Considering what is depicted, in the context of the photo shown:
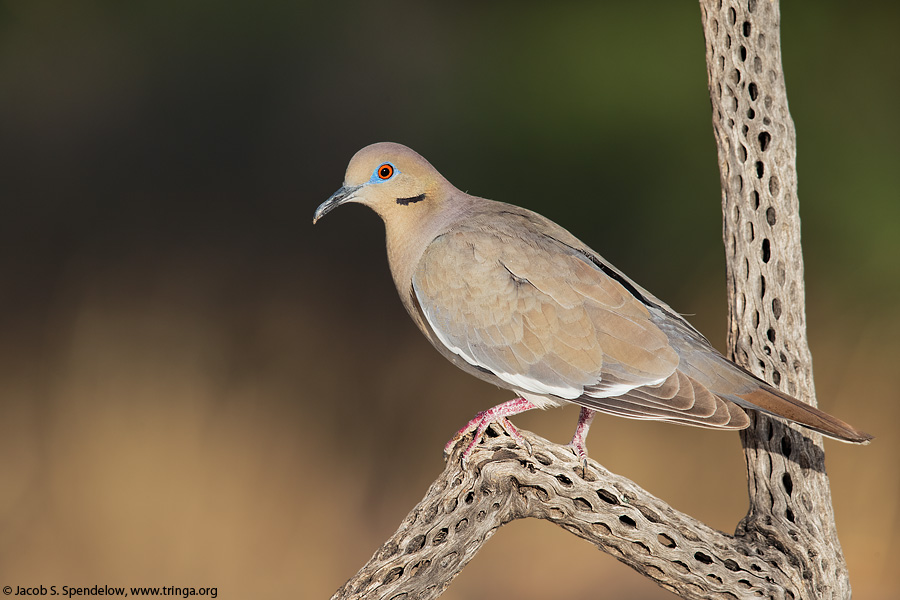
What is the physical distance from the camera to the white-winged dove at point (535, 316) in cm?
216

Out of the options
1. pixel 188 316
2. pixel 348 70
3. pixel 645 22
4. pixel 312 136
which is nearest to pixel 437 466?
pixel 188 316

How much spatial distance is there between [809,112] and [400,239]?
8.89 ft

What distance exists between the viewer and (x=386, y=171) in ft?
8.07

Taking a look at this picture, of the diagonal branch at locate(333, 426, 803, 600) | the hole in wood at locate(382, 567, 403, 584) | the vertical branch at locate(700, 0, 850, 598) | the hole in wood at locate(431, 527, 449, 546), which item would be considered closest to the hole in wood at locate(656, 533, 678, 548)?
the diagonal branch at locate(333, 426, 803, 600)

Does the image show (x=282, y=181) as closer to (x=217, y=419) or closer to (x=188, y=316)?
(x=188, y=316)

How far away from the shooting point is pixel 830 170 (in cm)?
Answer: 403

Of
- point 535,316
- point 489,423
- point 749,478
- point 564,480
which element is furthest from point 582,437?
point 749,478

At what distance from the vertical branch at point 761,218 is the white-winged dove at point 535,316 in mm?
197

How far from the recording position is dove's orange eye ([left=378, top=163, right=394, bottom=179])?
2.45m

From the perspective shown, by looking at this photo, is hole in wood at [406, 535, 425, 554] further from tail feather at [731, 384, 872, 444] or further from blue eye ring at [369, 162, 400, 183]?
blue eye ring at [369, 162, 400, 183]

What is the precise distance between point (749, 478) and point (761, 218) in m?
0.78

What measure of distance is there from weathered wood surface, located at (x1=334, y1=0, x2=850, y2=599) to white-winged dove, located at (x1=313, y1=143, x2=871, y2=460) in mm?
150

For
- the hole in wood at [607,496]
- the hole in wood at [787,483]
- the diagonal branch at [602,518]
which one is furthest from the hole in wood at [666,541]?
the hole in wood at [787,483]

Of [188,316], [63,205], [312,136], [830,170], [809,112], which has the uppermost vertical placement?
[809,112]
